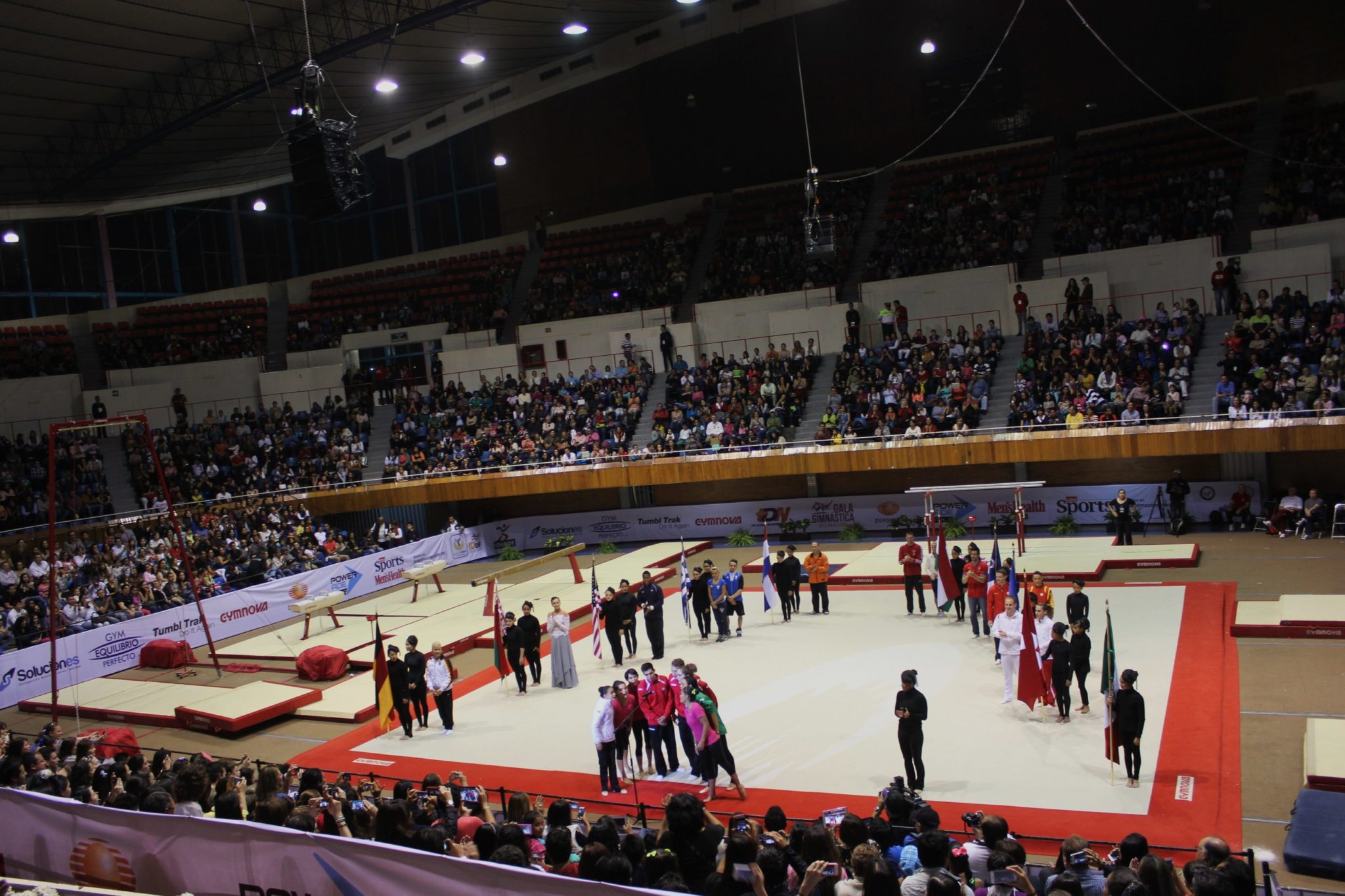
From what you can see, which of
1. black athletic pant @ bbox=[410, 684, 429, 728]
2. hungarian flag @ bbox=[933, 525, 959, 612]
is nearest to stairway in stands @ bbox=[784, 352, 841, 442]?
hungarian flag @ bbox=[933, 525, 959, 612]

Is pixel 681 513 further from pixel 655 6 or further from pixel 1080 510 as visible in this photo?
pixel 655 6

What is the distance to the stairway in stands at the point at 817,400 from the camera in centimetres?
2861

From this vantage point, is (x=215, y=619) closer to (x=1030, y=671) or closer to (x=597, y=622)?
(x=597, y=622)

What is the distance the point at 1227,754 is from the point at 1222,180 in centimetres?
2276

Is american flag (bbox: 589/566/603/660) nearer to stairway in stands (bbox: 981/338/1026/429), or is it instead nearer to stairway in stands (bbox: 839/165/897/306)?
stairway in stands (bbox: 981/338/1026/429)

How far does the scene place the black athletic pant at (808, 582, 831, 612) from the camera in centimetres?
1934

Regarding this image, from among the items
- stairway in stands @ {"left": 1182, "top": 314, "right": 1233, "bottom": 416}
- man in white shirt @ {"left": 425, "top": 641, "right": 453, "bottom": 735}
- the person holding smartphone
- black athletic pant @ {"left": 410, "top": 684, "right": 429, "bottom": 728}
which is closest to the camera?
the person holding smartphone

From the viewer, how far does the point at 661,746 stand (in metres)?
12.7

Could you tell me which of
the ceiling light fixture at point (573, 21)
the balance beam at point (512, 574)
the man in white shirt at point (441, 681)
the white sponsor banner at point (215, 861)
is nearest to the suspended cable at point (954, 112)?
the ceiling light fixture at point (573, 21)

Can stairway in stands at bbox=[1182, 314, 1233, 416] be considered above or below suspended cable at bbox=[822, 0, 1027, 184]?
below

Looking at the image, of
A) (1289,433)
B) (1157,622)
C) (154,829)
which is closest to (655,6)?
(1289,433)

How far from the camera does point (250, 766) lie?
1080cm

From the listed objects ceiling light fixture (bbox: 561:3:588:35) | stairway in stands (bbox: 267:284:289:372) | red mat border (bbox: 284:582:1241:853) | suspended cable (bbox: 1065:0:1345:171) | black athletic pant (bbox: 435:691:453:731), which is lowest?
red mat border (bbox: 284:582:1241:853)

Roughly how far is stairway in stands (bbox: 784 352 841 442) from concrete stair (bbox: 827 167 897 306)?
2.78 m
